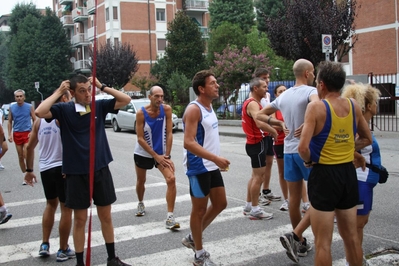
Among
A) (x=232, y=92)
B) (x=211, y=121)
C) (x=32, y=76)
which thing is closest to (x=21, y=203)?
(x=211, y=121)

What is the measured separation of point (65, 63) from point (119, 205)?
52.7 metres

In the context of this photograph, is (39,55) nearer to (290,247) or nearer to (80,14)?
(80,14)

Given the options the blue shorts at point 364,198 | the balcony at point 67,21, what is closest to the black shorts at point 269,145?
the blue shorts at point 364,198

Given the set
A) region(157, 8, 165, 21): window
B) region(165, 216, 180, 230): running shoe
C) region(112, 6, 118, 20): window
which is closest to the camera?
region(165, 216, 180, 230): running shoe

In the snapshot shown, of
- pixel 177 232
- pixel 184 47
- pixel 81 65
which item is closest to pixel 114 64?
pixel 184 47

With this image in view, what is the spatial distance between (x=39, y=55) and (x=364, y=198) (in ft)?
182

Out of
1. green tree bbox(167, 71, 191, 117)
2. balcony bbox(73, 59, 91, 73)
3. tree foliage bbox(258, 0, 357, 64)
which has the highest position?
balcony bbox(73, 59, 91, 73)

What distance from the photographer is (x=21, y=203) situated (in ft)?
28.1

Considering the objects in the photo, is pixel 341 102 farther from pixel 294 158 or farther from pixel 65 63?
pixel 65 63

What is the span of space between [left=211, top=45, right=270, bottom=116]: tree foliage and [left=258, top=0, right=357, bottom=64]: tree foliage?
344 centimetres

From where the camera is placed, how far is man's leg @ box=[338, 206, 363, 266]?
13.0 feet

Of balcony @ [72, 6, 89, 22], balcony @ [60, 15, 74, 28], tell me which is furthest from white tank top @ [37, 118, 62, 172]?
balcony @ [60, 15, 74, 28]

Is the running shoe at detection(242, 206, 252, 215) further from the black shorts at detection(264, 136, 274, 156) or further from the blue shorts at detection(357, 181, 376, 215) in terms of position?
the blue shorts at detection(357, 181, 376, 215)

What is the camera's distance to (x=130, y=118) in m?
23.7
